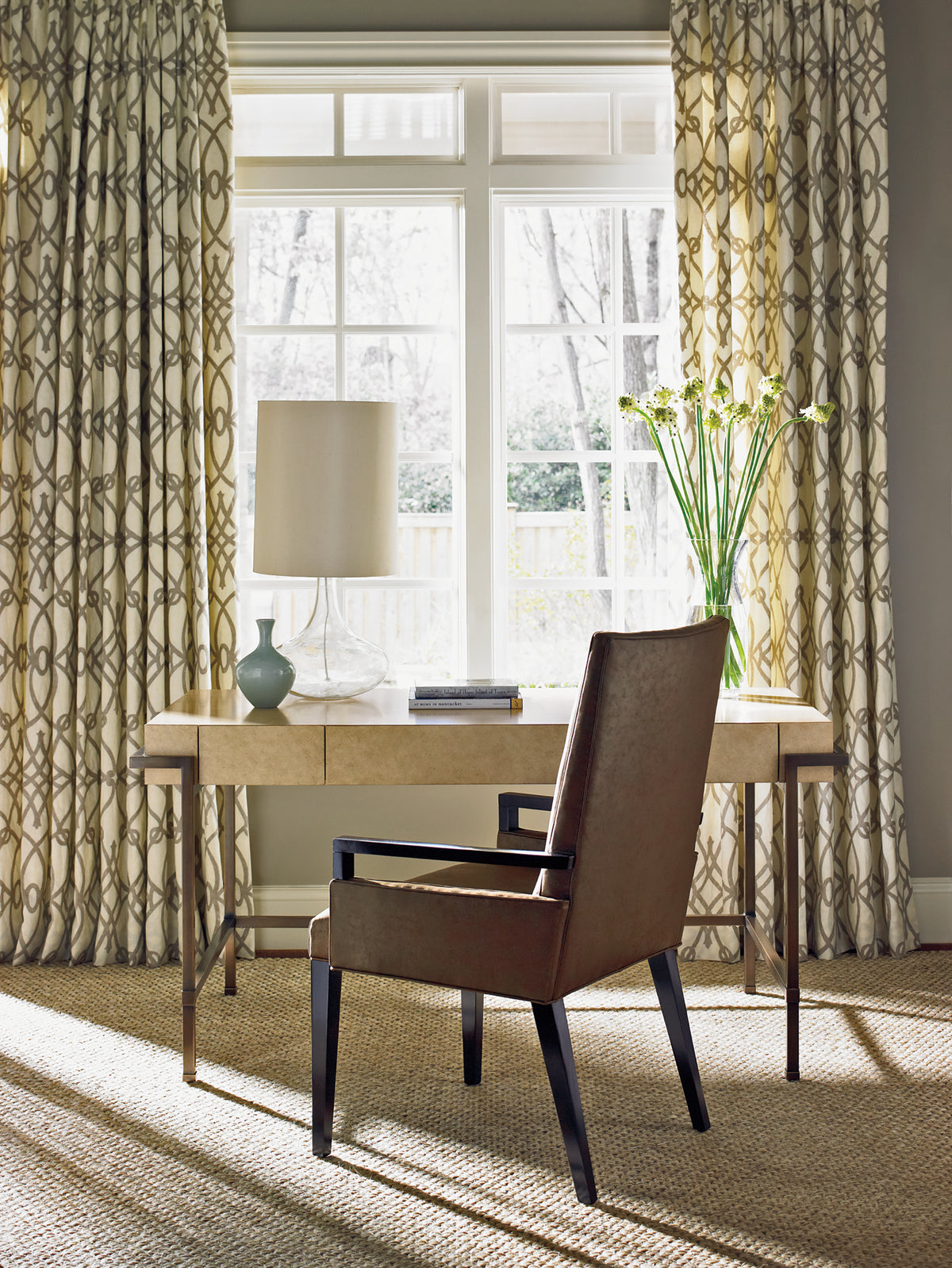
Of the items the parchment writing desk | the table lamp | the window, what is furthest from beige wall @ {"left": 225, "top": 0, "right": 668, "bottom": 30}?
the parchment writing desk

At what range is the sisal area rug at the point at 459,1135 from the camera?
5.65ft

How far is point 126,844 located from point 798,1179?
1.95m

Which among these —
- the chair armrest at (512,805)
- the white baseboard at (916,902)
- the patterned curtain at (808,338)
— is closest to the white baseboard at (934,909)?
the white baseboard at (916,902)

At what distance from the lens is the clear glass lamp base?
8.42ft

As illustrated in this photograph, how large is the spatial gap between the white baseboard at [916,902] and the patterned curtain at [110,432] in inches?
7.8

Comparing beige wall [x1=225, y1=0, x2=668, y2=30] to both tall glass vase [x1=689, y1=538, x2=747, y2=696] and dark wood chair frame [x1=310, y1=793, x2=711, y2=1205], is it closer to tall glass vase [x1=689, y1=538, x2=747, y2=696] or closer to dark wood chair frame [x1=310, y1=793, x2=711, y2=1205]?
tall glass vase [x1=689, y1=538, x2=747, y2=696]

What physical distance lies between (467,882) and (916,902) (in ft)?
5.65

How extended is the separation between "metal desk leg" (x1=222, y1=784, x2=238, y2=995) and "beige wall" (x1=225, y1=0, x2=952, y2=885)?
395 mm

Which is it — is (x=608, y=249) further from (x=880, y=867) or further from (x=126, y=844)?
(x=126, y=844)

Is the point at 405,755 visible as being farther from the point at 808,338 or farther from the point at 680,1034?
the point at 808,338

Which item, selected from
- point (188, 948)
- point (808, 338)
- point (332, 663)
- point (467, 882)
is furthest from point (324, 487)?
point (808, 338)

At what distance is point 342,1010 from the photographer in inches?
104

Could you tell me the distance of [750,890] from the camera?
280cm

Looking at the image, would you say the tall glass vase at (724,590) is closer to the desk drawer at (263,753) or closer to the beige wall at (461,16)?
the desk drawer at (263,753)
